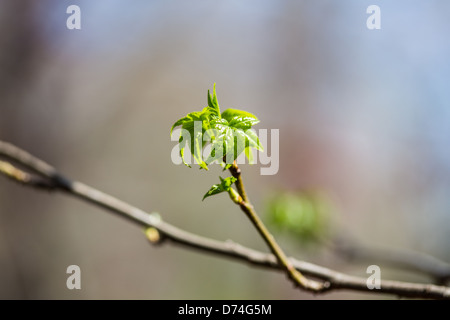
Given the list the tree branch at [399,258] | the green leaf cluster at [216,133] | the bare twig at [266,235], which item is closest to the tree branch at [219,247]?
the bare twig at [266,235]

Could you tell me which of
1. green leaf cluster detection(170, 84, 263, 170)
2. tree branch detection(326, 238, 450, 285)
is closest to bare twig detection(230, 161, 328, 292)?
green leaf cluster detection(170, 84, 263, 170)

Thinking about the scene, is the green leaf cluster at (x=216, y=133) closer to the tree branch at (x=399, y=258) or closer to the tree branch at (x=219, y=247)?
the tree branch at (x=219, y=247)

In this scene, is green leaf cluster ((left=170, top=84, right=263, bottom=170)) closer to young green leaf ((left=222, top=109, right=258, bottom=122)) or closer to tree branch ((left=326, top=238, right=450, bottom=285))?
young green leaf ((left=222, top=109, right=258, bottom=122))

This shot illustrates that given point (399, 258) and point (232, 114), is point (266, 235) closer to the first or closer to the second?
point (232, 114)

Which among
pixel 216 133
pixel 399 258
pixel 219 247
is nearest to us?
pixel 216 133

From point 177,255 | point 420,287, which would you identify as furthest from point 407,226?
point 420,287

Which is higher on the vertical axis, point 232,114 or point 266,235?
point 232,114

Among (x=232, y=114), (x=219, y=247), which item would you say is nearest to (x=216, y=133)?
(x=232, y=114)
